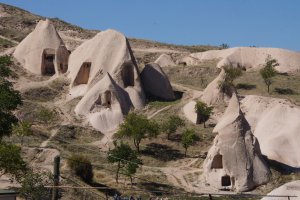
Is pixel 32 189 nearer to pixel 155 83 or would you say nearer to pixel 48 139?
pixel 48 139

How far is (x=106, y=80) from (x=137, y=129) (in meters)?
9.33

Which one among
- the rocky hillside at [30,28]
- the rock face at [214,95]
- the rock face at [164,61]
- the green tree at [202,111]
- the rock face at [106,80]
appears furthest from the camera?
the rocky hillside at [30,28]

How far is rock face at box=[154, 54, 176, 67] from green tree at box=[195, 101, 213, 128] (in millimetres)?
24812

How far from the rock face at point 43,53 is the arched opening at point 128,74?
336 inches

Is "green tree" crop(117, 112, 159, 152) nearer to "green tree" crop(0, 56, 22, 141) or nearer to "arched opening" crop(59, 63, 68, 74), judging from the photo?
"arched opening" crop(59, 63, 68, 74)

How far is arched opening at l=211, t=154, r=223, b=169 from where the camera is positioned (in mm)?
41281

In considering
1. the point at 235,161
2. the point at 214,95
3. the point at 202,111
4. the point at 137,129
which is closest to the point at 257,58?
the point at 214,95

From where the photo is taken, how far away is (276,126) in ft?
163

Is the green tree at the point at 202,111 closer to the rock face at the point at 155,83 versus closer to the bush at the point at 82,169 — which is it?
the rock face at the point at 155,83

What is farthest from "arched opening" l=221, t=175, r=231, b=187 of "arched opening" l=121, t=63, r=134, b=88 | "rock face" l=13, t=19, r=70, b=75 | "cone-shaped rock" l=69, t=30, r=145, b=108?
"rock face" l=13, t=19, r=70, b=75

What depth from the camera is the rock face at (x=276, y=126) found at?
46406mm

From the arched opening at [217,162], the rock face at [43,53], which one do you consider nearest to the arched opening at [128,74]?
the rock face at [43,53]

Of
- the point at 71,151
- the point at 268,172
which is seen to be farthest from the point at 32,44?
the point at 268,172

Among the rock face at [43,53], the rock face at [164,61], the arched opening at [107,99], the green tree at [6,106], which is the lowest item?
the green tree at [6,106]
